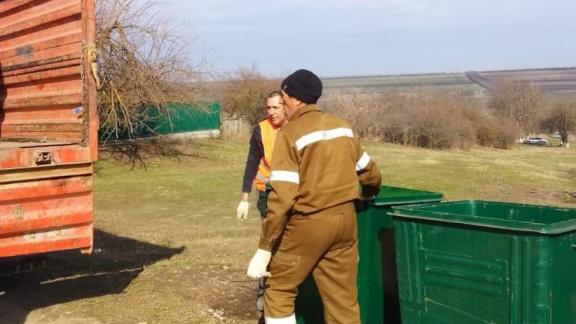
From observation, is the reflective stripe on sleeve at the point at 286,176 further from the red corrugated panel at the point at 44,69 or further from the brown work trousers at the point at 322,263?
the red corrugated panel at the point at 44,69

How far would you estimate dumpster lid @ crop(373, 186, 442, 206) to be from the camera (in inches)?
166

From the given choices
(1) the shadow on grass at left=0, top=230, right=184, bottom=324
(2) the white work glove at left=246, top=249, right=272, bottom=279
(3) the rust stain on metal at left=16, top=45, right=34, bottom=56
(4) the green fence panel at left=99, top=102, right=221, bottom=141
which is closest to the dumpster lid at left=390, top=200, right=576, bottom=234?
(2) the white work glove at left=246, top=249, right=272, bottom=279

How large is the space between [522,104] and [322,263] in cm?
5984

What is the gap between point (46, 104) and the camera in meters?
5.49

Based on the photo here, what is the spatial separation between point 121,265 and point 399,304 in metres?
3.91

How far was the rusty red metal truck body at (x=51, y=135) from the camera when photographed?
14.8 feet

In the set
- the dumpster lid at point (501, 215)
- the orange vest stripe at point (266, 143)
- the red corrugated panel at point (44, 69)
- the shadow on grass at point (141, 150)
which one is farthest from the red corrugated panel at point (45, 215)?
the shadow on grass at point (141, 150)

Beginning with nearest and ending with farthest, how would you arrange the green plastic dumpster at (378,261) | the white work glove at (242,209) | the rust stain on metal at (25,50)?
the green plastic dumpster at (378,261) < the white work glove at (242,209) < the rust stain on metal at (25,50)

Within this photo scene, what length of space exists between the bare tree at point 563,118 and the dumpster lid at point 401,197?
5035 centimetres

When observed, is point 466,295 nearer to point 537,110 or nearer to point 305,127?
point 305,127

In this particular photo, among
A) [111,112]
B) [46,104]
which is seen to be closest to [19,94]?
[46,104]

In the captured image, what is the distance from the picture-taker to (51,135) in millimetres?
5496

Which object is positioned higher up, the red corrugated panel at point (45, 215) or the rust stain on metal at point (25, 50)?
the rust stain on metal at point (25, 50)

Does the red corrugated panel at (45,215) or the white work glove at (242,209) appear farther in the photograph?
the white work glove at (242,209)
